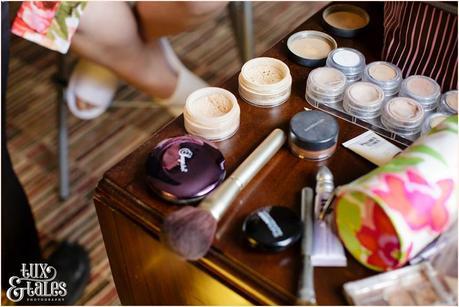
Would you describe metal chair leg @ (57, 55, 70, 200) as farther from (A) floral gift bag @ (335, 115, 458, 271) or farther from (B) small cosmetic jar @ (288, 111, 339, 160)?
(A) floral gift bag @ (335, 115, 458, 271)

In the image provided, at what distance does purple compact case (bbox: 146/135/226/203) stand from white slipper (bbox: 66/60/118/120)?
2.26 feet

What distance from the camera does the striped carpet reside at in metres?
1.27

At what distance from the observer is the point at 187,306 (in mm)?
709

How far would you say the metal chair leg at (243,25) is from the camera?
130cm

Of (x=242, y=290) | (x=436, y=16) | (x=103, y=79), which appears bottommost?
(x=103, y=79)

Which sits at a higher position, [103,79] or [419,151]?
[419,151]

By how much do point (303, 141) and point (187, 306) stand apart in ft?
0.77

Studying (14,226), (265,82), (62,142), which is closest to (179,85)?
(62,142)

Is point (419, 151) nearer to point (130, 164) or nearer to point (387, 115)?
point (387, 115)

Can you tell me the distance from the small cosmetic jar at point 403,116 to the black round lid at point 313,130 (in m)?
0.06

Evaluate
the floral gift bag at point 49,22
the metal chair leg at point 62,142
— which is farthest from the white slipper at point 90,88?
Result: the floral gift bag at point 49,22

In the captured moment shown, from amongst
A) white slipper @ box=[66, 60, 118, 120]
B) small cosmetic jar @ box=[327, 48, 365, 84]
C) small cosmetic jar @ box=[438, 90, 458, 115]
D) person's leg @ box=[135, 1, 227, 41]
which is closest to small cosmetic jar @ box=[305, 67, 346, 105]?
small cosmetic jar @ box=[327, 48, 365, 84]

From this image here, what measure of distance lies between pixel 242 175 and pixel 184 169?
6cm

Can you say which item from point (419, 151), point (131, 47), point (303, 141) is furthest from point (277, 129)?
point (131, 47)
